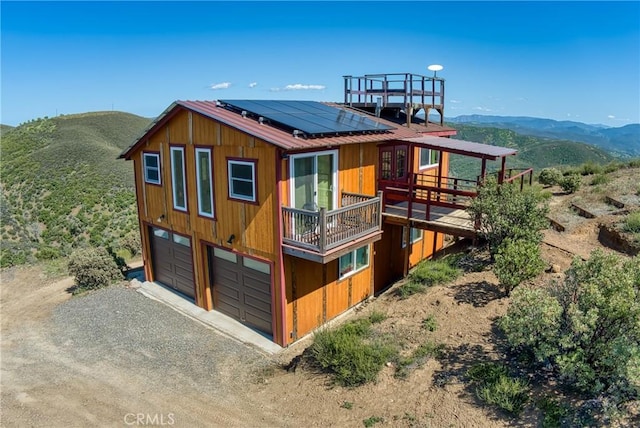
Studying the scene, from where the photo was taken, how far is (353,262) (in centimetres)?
1362

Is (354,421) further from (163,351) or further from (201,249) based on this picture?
(201,249)

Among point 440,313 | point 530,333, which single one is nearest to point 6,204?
point 440,313

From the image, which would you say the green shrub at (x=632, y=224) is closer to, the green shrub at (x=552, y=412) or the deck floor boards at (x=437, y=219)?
the deck floor boards at (x=437, y=219)

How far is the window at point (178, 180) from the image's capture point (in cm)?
1316

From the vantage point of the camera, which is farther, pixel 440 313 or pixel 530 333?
pixel 440 313

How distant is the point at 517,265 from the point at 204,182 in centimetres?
878

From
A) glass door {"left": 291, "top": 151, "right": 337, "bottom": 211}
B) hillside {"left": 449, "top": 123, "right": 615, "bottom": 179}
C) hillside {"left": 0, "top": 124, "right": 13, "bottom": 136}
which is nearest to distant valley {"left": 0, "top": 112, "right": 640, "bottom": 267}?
hillside {"left": 0, "top": 124, "right": 13, "bottom": 136}

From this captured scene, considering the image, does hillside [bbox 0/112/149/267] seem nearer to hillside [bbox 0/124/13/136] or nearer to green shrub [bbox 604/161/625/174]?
hillside [bbox 0/124/13/136]

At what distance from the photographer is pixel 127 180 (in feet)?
135

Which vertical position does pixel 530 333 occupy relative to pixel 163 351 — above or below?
above

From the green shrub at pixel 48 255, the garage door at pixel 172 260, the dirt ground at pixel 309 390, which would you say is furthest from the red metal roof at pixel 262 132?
the green shrub at pixel 48 255

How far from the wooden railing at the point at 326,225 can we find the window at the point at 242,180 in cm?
121

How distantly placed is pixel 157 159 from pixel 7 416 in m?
8.16

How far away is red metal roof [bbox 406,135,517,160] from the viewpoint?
39.8ft
